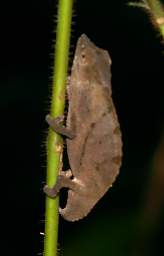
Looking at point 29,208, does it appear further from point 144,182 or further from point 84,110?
point 84,110

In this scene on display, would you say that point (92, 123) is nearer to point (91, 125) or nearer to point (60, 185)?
point (91, 125)

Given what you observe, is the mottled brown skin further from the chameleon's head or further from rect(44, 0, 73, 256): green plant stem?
rect(44, 0, 73, 256): green plant stem

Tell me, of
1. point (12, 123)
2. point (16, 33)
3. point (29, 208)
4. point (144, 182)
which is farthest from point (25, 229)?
point (16, 33)

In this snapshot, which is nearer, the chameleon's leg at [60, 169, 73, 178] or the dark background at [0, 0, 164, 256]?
the chameleon's leg at [60, 169, 73, 178]

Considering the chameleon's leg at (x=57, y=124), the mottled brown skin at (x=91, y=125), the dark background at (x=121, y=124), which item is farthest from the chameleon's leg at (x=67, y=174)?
the dark background at (x=121, y=124)

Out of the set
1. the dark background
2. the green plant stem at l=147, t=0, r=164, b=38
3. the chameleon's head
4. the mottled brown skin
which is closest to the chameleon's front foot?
the mottled brown skin

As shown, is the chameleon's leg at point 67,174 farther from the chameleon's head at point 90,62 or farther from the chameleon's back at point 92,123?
the chameleon's head at point 90,62

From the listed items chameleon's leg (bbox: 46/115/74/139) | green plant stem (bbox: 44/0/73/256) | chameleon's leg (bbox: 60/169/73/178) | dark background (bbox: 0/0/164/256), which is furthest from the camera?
dark background (bbox: 0/0/164/256)
